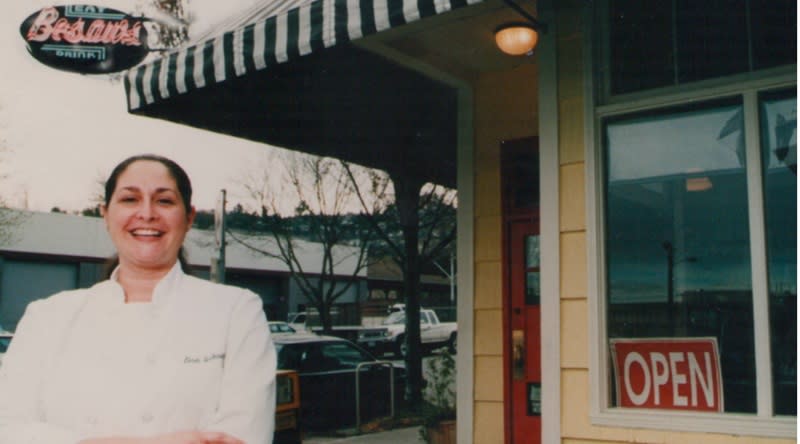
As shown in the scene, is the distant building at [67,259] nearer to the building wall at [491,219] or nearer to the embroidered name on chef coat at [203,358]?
the building wall at [491,219]

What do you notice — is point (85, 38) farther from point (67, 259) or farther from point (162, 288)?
point (67, 259)

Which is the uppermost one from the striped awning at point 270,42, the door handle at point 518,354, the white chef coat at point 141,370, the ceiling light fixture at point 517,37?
the ceiling light fixture at point 517,37

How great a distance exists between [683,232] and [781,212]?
0.51 m

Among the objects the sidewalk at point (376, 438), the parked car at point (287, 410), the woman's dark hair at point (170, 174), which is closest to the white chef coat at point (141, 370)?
the woman's dark hair at point (170, 174)

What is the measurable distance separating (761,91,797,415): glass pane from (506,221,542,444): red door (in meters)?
1.89

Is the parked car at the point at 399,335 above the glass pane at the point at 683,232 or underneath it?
underneath

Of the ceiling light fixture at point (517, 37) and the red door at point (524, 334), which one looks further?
the red door at point (524, 334)

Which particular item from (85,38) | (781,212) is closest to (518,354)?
(781,212)

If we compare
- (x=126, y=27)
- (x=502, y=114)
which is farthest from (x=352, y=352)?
(x=126, y=27)

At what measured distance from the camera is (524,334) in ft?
15.5

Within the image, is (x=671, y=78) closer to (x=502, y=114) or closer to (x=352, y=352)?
(x=502, y=114)

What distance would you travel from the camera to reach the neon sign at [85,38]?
3312mm

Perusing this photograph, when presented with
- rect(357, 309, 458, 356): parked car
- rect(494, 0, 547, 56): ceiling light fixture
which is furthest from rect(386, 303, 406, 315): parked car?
rect(494, 0, 547, 56): ceiling light fixture

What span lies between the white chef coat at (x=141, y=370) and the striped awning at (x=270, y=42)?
142 cm
